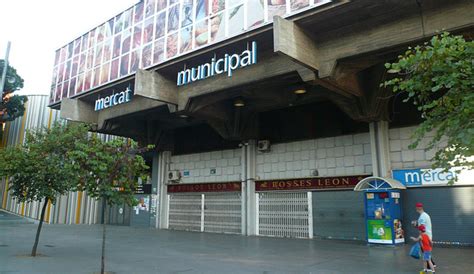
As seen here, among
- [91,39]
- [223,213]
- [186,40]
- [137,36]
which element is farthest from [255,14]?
[91,39]

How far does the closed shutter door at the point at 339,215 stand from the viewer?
17.2 metres

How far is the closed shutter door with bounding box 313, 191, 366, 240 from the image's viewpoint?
677 inches

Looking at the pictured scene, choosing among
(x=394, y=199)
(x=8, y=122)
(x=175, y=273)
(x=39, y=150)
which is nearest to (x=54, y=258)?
(x=39, y=150)

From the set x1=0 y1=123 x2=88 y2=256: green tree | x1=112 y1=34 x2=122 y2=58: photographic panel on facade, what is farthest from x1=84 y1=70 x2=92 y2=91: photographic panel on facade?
x1=0 y1=123 x2=88 y2=256: green tree

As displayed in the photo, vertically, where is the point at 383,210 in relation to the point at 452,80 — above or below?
below

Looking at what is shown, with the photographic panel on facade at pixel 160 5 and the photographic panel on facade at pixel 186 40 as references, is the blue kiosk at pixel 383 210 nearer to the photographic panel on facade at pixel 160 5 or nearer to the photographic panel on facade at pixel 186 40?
the photographic panel on facade at pixel 186 40

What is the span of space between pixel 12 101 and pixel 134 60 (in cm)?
2367

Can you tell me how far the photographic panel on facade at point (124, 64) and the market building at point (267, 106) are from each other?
132mm

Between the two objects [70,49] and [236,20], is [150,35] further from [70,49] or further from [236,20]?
[70,49]

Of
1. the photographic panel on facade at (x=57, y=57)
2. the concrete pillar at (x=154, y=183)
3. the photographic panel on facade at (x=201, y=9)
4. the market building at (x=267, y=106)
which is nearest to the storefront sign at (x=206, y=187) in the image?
the market building at (x=267, y=106)

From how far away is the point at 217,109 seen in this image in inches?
800

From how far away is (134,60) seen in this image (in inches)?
795

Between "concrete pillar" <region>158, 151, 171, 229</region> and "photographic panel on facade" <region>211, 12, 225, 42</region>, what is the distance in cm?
1260

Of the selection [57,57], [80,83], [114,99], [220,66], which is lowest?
[220,66]
